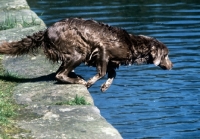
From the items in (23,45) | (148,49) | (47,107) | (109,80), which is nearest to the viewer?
(47,107)

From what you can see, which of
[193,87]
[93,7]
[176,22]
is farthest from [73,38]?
[93,7]

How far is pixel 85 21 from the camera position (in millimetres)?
9508

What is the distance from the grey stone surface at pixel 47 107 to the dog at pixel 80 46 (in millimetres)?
382

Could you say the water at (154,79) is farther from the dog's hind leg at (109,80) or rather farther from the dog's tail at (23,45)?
the dog's tail at (23,45)

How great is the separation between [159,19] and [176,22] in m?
0.60

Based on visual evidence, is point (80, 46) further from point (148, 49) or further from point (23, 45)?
point (148, 49)

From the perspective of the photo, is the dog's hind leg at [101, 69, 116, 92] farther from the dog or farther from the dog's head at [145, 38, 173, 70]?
the dog's head at [145, 38, 173, 70]

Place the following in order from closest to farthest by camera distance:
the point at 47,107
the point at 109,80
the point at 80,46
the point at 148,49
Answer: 1. the point at 47,107
2. the point at 80,46
3. the point at 109,80
4. the point at 148,49

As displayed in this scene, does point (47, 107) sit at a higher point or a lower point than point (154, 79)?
higher

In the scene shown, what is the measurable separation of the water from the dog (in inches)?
26.6

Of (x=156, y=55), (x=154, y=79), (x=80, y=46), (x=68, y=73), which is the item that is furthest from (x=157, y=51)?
(x=68, y=73)

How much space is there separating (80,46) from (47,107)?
1.84 m

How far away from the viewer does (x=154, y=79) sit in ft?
37.3

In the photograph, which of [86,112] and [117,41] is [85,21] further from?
[86,112]
